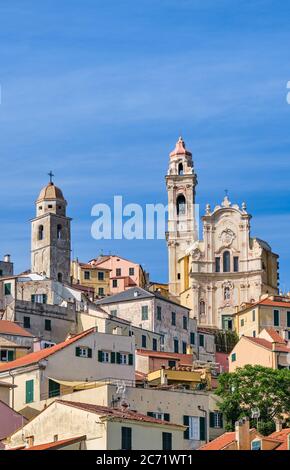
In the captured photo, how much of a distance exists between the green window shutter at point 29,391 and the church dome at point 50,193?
62646 millimetres

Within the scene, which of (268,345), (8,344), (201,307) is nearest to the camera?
(8,344)

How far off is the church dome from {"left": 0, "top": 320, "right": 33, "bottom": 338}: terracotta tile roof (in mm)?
41521

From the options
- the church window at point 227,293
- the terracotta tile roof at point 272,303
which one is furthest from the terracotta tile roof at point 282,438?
the church window at point 227,293

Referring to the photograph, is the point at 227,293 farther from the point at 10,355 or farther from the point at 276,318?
the point at 10,355

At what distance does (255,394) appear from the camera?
8556cm

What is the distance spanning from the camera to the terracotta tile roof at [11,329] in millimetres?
97625

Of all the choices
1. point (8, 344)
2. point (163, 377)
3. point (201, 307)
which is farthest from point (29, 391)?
point (201, 307)

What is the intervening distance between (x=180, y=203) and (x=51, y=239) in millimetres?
36073

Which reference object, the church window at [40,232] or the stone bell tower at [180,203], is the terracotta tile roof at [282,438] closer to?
the church window at [40,232]

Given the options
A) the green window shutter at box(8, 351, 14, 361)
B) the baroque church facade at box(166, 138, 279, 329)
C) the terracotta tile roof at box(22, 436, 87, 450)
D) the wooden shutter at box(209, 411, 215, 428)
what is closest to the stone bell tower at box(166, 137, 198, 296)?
the baroque church facade at box(166, 138, 279, 329)

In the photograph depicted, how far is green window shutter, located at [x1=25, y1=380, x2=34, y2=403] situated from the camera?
80.1m

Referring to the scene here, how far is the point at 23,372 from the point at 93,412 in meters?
21.2
